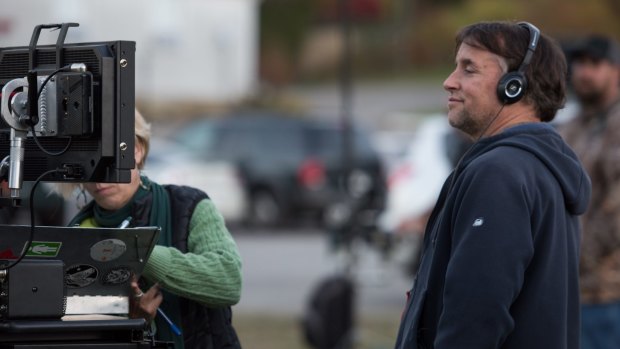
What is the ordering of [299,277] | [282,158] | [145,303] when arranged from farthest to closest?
[282,158]
[299,277]
[145,303]

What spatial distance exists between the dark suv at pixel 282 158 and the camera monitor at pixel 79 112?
17499mm

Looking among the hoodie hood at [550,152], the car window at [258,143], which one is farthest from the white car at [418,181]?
the car window at [258,143]

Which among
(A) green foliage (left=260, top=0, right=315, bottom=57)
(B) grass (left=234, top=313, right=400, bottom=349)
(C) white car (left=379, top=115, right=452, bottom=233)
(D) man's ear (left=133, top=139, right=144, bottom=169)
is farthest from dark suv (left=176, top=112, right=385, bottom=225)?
(A) green foliage (left=260, top=0, right=315, bottom=57)

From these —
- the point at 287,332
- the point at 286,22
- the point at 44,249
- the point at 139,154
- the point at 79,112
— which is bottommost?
the point at 286,22

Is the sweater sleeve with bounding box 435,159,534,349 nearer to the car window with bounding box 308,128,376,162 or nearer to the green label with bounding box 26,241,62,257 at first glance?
the green label with bounding box 26,241,62,257

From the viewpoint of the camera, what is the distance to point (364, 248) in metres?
14.0

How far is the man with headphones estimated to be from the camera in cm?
352

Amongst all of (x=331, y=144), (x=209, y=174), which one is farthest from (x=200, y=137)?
(x=209, y=174)

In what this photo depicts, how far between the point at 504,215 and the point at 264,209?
60.4ft

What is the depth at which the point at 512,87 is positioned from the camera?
147 inches

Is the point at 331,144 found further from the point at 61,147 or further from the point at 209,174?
the point at 61,147

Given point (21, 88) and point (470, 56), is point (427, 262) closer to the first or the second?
point (470, 56)

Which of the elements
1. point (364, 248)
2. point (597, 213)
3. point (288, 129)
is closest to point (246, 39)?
point (288, 129)

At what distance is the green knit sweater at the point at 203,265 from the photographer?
3934mm
